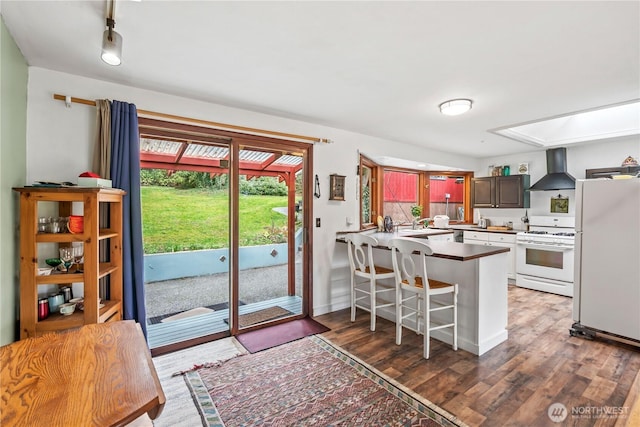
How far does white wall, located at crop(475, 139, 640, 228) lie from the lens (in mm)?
4371

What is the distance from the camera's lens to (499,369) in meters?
2.37

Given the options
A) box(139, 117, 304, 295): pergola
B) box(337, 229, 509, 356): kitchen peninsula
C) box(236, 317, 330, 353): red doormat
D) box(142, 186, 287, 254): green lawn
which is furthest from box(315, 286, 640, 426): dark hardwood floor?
box(139, 117, 304, 295): pergola

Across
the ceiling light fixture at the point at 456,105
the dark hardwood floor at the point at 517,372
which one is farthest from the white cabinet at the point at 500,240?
the ceiling light fixture at the point at 456,105

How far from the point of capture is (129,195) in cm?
234

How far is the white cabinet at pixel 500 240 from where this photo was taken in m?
4.95

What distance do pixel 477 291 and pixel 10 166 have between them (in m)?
3.63

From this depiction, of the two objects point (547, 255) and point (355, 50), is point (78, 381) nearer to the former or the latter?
point (355, 50)

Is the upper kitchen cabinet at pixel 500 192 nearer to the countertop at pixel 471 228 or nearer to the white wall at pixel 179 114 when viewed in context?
the countertop at pixel 471 228

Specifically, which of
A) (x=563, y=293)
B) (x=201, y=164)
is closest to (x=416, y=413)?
(x=201, y=164)

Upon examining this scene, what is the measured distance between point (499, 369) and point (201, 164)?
3.54 m

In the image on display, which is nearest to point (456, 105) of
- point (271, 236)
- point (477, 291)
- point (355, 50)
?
point (355, 50)

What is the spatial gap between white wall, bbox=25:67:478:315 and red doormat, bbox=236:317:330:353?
0.36 m

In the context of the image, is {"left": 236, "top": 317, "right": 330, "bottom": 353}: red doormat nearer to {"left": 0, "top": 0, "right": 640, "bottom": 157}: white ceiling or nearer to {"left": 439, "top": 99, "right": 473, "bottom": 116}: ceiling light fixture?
{"left": 0, "top": 0, "right": 640, "bottom": 157}: white ceiling

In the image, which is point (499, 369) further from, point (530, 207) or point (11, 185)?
point (530, 207)
